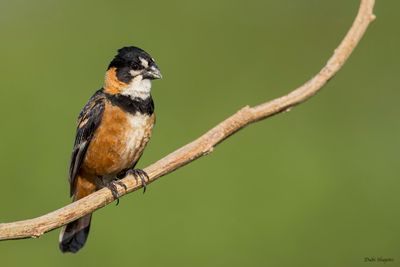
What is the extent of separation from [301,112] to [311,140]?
27.4 inches

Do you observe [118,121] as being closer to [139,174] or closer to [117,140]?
[117,140]

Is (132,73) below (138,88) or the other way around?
the other way around

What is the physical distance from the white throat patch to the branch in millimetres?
1178

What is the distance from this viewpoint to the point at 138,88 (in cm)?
807

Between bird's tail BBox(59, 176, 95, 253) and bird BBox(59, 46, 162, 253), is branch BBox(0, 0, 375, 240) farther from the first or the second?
bird's tail BBox(59, 176, 95, 253)

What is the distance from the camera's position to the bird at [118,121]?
8.00 metres

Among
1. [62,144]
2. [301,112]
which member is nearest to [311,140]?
[301,112]

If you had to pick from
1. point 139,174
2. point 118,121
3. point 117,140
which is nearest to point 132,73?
point 118,121

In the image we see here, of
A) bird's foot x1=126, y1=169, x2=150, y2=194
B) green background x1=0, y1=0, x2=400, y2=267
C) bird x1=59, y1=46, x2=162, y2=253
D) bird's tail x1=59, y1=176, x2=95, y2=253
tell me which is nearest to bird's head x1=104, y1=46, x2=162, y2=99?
bird x1=59, y1=46, x2=162, y2=253

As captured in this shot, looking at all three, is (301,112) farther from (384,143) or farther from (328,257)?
(328,257)

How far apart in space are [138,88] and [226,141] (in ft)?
16.6

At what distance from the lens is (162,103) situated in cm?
1382

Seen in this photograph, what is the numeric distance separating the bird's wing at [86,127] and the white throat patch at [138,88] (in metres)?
0.24

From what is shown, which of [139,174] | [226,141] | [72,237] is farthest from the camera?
[226,141]
